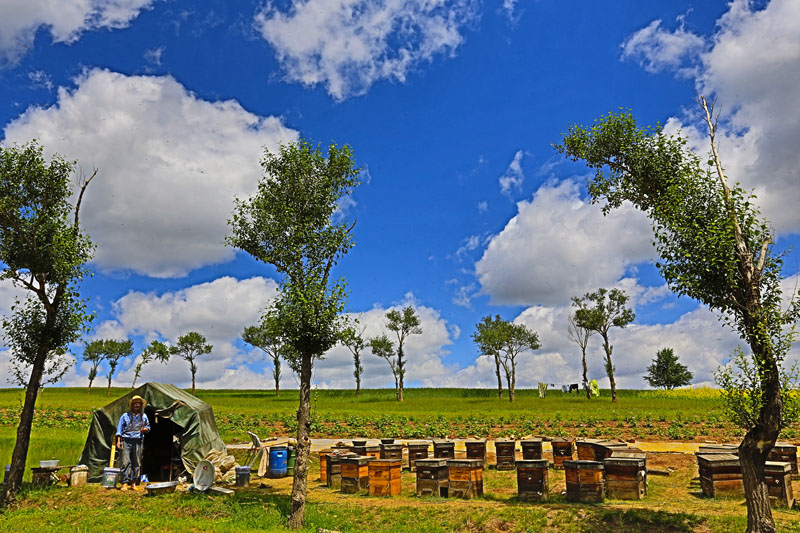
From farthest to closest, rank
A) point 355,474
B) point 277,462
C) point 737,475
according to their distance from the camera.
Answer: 1. point 277,462
2. point 355,474
3. point 737,475

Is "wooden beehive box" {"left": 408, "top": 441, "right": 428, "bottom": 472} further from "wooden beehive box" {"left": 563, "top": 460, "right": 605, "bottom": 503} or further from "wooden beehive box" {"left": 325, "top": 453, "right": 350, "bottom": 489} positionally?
"wooden beehive box" {"left": 563, "top": 460, "right": 605, "bottom": 503}

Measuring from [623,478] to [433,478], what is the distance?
5.35 metres

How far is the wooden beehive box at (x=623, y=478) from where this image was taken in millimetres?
14648

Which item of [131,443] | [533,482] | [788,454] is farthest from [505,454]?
[131,443]

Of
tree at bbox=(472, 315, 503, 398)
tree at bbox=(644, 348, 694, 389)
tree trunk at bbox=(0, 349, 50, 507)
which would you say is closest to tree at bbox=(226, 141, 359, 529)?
tree trunk at bbox=(0, 349, 50, 507)

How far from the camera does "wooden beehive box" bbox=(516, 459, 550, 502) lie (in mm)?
14719

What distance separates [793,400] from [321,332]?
36.8 ft

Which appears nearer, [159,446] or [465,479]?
[465,479]

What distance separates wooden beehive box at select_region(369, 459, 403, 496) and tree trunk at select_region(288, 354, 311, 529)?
2.86 m

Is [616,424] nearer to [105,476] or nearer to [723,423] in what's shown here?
[723,423]

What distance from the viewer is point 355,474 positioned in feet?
55.7

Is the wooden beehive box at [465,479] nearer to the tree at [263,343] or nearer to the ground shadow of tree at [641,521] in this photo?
the ground shadow of tree at [641,521]

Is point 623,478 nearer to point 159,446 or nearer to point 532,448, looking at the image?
point 532,448

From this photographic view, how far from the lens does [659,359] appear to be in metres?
112
